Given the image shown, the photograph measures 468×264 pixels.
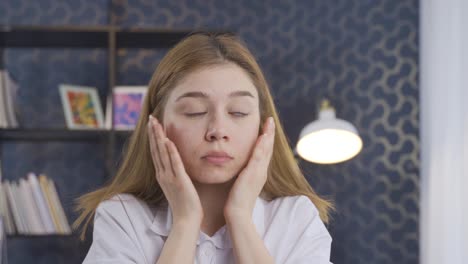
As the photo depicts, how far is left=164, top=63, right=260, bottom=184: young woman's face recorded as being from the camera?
1.32 meters

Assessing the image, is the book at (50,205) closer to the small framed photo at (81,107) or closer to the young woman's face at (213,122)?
the small framed photo at (81,107)

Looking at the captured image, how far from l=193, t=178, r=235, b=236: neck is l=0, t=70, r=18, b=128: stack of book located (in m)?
2.23

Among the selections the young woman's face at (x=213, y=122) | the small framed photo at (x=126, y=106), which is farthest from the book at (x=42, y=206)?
the young woman's face at (x=213, y=122)

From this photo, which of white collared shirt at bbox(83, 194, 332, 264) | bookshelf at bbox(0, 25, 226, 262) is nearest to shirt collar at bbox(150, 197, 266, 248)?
white collared shirt at bbox(83, 194, 332, 264)

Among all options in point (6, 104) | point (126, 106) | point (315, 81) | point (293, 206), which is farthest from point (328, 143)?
point (293, 206)

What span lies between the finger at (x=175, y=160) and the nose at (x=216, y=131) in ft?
0.25

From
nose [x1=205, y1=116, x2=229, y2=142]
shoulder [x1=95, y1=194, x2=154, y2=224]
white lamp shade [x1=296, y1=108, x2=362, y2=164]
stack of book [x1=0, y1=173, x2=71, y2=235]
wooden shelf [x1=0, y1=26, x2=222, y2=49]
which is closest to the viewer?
nose [x1=205, y1=116, x2=229, y2=142]

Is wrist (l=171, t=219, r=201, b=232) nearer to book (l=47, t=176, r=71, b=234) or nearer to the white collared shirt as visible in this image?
Result: the white collared shirt

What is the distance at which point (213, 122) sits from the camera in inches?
52.0

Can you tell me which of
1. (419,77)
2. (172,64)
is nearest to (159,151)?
(172,64)

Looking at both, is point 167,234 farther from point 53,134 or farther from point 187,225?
point 53,134

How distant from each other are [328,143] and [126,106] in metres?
0.95

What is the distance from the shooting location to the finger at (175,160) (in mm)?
1360

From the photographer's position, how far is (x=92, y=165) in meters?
3.74
